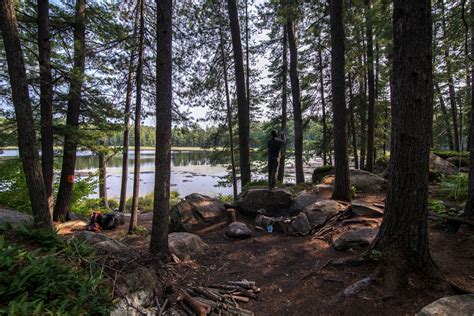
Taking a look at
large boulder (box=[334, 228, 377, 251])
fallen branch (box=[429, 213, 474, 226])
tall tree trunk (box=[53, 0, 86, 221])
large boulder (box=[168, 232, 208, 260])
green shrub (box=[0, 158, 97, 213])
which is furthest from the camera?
green shrub (box=[0, 158, 97, 213])

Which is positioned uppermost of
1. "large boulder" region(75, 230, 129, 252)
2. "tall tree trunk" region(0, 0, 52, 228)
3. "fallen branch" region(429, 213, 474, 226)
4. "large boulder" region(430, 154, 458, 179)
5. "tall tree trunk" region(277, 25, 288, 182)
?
"tall tree trunk" region(277, 25, 288, 182)

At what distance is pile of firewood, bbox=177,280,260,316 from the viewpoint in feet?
10.8

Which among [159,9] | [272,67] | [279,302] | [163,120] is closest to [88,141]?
[163,120]

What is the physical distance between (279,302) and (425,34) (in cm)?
386

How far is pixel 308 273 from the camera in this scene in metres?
4.13

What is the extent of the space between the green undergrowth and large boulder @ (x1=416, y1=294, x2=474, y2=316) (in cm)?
299

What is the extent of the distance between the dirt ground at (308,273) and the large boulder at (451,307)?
298 millimetres

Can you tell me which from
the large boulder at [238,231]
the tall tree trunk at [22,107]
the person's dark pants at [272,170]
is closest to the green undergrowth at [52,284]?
the tall tree trunk at [22,107]

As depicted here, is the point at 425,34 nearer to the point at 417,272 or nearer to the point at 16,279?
the point at 417,272

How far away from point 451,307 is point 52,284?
3679 mm

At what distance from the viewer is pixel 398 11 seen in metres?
3.25

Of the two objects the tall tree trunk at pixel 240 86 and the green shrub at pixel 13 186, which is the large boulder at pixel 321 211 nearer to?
the tall tree trunk at pixel 240 86

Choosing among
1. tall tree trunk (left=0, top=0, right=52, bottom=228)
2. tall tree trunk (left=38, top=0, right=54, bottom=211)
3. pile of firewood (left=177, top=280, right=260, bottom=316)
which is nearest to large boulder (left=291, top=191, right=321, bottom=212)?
pile of firewood (left=177, top=280, right=260, bottom=316)

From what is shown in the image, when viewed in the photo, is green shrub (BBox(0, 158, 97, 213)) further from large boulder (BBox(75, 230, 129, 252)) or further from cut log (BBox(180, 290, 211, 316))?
cut log (BBox(180, 290, 211, 316))
